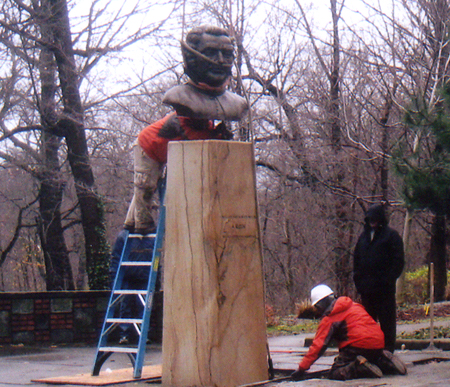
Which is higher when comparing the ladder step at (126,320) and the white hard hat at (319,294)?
the white hard hat at (319,294)

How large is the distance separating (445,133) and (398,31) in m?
7.98

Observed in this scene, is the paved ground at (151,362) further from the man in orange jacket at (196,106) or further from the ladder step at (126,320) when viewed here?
the man in orange jacket at (196,106)

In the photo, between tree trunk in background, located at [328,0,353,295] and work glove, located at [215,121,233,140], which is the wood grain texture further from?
tree trunk in background, located at [328,0,353,295]

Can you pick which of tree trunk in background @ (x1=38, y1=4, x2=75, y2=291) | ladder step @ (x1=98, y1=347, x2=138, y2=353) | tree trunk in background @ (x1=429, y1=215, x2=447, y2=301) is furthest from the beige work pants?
tree trunk in background @ (x1=429, y1=215, x2=447, y2=301)

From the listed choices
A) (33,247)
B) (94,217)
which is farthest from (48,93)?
(33,247)

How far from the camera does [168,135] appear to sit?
22.6ft

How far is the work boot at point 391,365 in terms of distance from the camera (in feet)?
22.7

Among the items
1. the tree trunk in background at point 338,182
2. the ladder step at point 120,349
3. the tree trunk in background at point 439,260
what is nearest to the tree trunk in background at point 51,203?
the tree trunk in background at point 338,182

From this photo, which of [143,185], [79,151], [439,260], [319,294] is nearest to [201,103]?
[143,185]

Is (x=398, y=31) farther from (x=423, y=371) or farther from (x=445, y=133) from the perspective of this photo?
(x=423, y=371)

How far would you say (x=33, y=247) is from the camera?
37656 millimetres

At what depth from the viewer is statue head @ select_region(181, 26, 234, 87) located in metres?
6.71

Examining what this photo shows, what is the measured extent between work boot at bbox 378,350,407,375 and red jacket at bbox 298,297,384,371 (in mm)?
163

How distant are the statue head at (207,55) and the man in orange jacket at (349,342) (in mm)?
2228
